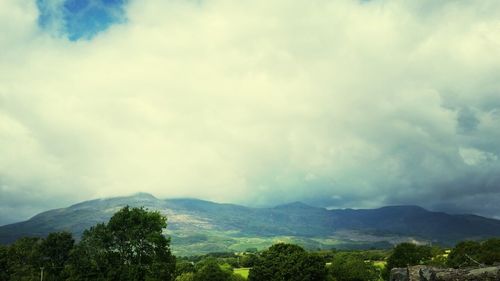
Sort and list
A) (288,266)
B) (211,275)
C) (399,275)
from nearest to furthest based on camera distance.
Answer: (399,275) → (211,275) → (288,266)

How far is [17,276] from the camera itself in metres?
124

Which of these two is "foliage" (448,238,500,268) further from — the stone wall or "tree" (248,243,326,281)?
the stone wall

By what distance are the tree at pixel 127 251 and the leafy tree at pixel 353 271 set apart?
88692mm

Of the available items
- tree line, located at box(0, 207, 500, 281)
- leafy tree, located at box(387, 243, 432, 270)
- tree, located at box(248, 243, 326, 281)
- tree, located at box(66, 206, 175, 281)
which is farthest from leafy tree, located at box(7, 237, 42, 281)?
leafy tree, located at box(387, 243, 432, 270)

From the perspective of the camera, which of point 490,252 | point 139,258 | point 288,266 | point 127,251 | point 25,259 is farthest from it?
point 288,266

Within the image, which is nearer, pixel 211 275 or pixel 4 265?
pixel 4 265

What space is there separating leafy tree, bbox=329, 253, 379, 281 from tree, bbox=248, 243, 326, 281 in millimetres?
21437

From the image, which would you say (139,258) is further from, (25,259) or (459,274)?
(459,274)

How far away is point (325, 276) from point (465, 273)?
5881 inches

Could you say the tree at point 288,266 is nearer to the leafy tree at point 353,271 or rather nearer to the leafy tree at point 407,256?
the leafy tree at point 353,271

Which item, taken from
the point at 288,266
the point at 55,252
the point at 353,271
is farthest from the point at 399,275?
the point at 353,271

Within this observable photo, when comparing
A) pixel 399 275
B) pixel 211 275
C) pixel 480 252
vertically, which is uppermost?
pixel 399 275

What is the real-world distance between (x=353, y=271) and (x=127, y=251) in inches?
3942

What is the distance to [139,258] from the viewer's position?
335 ft
